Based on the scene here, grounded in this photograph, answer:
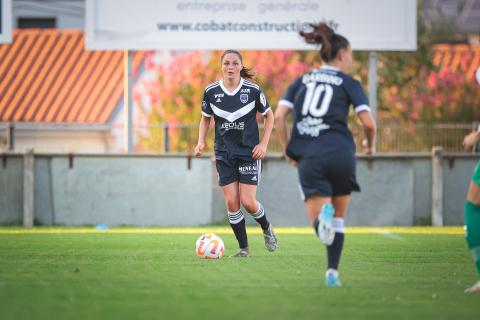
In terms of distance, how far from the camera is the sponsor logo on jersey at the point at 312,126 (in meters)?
7.95

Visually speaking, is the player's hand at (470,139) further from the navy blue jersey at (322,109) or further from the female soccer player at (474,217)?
the navy blue jersey at (322,109)

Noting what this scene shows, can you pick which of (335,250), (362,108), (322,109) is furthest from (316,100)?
(335,250)

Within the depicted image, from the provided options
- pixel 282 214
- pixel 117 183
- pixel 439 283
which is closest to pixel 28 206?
pixel 117 183

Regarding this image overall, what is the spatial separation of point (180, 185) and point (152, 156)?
0.76m

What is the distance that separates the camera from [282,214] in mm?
18906

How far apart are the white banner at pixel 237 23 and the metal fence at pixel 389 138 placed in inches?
71.4

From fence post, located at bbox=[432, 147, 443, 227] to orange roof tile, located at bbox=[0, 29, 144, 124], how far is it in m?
13.3

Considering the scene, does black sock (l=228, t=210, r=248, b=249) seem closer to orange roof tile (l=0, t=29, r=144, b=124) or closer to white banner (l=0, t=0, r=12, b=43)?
white banner (l=0, t=0, r=12, b=43)

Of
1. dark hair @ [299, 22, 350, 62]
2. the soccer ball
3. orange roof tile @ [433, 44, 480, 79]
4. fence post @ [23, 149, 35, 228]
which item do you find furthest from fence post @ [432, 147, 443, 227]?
orange roof tile @ [433, 44, 480, 79]

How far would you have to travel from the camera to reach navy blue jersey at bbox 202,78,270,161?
36.0 ft

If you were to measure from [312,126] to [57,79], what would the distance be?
24.1 m

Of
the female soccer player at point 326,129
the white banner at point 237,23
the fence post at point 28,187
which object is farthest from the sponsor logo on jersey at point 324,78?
the white banner at point 237,23

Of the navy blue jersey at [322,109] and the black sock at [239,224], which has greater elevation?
the navy blue jersey at [322,109]

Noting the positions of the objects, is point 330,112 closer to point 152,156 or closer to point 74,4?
point 152,156
